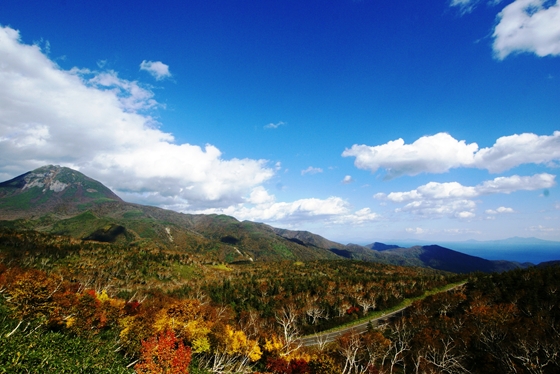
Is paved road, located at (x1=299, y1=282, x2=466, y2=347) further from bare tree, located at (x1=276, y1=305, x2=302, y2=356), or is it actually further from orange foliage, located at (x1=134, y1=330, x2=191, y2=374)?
orange foliage, located at (x1=134, y1=330, x2=191, y2=374)

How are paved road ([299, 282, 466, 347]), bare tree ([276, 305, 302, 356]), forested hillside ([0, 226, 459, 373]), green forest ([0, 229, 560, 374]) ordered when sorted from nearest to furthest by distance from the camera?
forested hillside ([0, 226, 459, 373])
green forest ([0, 229, 560, 374])
bare tree ([276, 305, 302, 356])
paved road ([299, 282, 466, 347])

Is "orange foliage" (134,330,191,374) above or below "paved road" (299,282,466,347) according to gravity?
above

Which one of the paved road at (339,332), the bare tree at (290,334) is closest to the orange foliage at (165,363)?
the bare tree at (290,334)

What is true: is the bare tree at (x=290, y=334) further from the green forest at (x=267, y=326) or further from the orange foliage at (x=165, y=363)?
the orange foliage at (x=165, y=363)

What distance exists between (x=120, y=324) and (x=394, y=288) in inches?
4961

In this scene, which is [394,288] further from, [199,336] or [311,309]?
[199,336]

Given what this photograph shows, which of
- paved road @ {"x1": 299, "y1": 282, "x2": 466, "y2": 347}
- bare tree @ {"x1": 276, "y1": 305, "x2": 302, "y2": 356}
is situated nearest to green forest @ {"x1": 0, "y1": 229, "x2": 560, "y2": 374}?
bare tree @ {"x1": 276, "y1": 305, "x2": 302, "y2": 356}

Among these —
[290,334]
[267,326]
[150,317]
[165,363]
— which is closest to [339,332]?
[290,334]

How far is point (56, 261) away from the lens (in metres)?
144

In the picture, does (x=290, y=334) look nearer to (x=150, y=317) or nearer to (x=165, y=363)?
(x=150, y=317)

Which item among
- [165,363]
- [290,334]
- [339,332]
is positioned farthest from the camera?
[339,332]

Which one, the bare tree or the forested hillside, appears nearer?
the forested hillside

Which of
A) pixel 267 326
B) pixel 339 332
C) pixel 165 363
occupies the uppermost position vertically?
pixel 165 363

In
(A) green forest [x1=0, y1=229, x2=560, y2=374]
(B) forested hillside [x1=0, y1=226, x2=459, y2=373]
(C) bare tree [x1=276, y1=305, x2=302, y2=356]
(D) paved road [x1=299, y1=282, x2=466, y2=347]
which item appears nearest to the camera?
(B) forested hillside [x1=0, y1=226, x2=459, y2=373]
